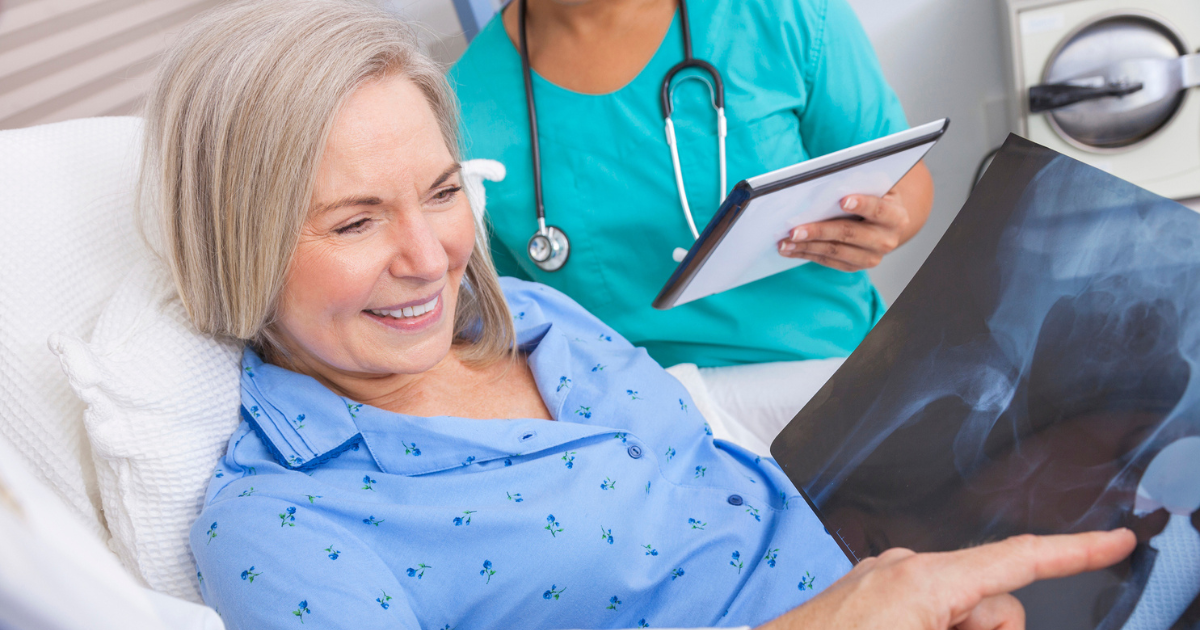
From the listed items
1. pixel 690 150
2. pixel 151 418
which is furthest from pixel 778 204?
pixel 151 418

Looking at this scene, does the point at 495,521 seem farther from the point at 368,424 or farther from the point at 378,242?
the point at 378,242

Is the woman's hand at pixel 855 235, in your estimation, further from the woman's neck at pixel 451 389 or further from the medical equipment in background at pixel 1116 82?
the medical equipment in background at pixel 1116 82

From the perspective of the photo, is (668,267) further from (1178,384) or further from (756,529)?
(1178,384)

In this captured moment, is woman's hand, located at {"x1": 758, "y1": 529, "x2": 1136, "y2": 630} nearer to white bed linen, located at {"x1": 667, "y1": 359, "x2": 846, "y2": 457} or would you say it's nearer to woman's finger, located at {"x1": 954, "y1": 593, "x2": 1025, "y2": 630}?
woman's finger, located at {"x1": 954, "y1": 593, "x2": 1025, "y2": 630}

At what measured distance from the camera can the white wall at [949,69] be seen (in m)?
1.84

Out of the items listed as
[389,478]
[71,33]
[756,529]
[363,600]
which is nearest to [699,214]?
[756,529]

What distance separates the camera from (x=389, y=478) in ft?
2.93

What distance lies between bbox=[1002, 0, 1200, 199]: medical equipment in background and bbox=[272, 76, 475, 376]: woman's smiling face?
133 cm

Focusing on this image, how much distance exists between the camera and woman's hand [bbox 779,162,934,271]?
47.2 inches

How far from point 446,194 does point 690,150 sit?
0.54 metres

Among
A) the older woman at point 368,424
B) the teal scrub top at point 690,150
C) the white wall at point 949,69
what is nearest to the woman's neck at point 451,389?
the older woman at point 368,424

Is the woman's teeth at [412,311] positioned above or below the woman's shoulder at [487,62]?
below

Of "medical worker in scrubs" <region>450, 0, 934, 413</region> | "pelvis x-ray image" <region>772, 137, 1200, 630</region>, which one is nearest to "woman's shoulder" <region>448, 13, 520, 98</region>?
"medical worker in scrubs" <region>450, 0, 934, 413</region>

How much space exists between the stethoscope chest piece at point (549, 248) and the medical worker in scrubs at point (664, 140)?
0.07 feet
